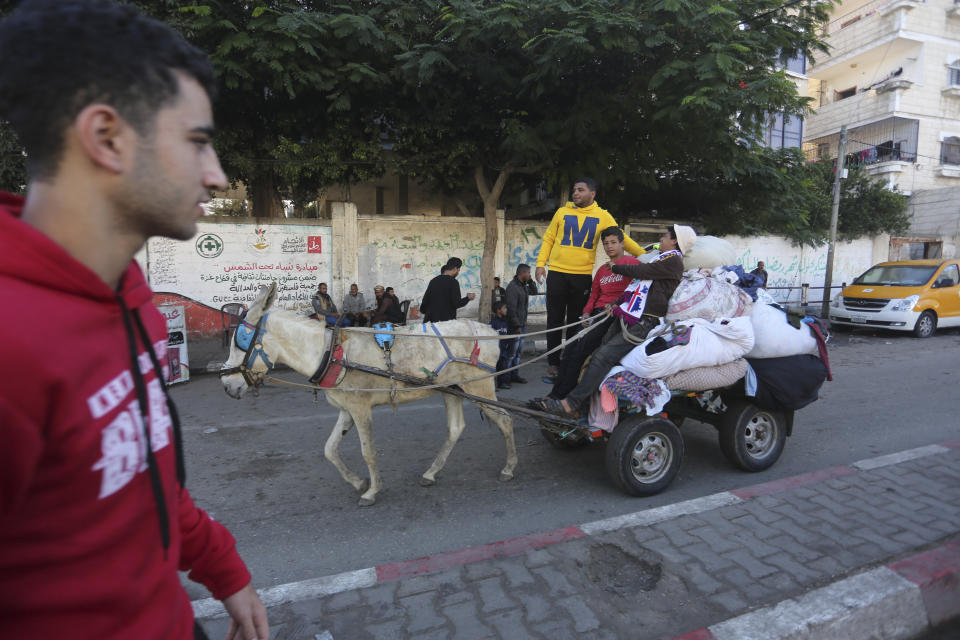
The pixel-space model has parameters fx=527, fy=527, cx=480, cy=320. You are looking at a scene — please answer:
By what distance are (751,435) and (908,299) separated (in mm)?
11254

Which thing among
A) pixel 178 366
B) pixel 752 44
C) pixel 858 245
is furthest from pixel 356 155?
pixel 858 245

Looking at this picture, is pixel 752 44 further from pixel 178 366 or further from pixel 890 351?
pixel 178 366

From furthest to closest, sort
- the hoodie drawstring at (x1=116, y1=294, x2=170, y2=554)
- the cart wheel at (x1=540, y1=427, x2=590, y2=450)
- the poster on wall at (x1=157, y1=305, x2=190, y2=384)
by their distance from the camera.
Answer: the poster on wall at (x1=157, y1=305, x2=190, y2=384)
the cart wheel at (x1=540, y1=427, x2=590, y2=450)
the hoodie drawstring at (x1=116, y1=294, x2=170, y2=554)

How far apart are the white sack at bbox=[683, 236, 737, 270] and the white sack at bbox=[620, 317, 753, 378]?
518mm

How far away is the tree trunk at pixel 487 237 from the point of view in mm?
12586

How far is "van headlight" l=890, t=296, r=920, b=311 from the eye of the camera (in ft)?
40.8

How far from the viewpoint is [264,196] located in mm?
13062

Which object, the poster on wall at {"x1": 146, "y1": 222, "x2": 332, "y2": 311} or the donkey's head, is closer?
the donkey's head

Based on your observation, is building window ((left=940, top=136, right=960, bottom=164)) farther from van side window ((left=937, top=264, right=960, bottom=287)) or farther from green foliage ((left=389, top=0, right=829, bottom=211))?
green foliage ((left=389, top=0, right=829, bottom=211))

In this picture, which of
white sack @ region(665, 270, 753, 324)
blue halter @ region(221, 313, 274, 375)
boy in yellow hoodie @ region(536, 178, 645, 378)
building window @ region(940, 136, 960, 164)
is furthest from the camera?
building window @ region(940, 136, 960, 164)

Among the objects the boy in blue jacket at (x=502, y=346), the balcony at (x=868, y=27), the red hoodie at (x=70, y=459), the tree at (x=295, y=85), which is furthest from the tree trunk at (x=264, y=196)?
the balcony at (x=868, y=27)

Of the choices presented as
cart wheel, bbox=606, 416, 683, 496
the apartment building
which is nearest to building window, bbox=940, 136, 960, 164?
the apartment building

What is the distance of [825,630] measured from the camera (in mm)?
2543

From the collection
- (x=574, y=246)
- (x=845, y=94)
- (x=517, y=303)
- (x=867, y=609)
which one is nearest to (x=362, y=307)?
(x=517, y=303)
